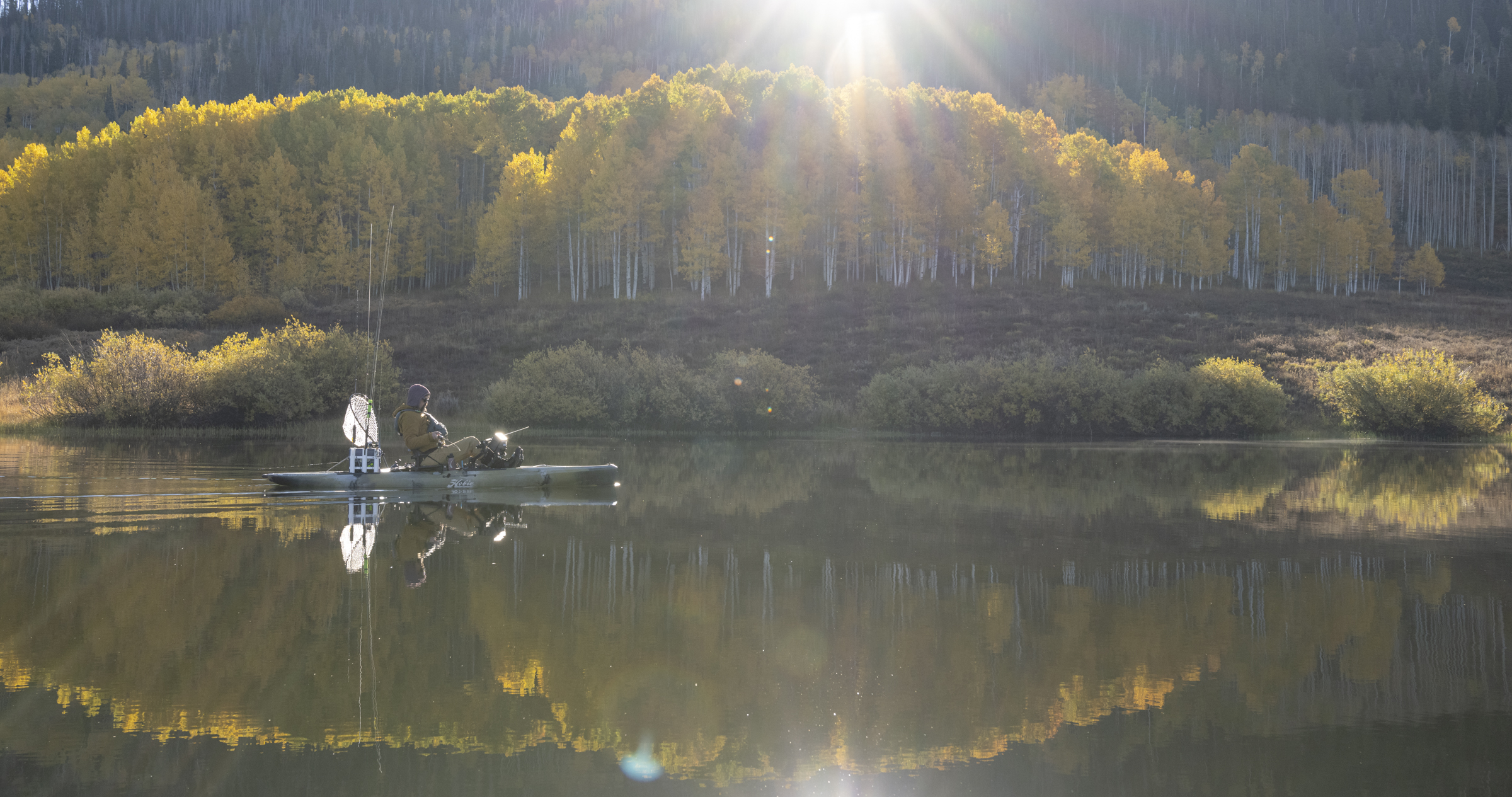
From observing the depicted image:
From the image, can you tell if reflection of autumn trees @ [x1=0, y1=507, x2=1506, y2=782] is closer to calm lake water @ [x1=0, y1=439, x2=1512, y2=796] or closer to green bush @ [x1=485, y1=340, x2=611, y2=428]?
calm lake water @ [x1=0, y1=439, x2=1512, y2=796]

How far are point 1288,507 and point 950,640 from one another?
11.7 metres

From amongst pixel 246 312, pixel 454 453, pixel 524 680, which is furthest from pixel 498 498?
pixel 246 312

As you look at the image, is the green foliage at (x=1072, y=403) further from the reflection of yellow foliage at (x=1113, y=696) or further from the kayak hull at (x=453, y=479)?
the reflection of yellow foliage at (x=1113, y=696)

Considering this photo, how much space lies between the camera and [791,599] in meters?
10.4

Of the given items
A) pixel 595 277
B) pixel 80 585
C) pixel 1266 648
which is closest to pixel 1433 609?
pixel 1266 648

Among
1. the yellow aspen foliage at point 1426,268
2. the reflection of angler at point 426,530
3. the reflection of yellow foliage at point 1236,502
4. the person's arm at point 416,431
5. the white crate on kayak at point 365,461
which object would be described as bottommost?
the reflection of angler at point 426,530

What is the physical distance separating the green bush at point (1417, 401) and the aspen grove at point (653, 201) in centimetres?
3093

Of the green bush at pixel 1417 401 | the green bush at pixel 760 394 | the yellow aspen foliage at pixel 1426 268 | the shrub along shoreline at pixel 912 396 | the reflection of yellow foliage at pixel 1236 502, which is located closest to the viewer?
the reflection of yellow foliage at pixel 1236 502

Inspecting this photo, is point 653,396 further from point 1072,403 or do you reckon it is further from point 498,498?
point 498,498

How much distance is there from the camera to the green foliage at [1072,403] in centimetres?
3769

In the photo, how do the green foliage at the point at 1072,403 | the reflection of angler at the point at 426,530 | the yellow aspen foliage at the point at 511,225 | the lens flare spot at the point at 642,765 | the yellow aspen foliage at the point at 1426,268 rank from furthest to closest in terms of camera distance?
1. the yellow aspen foliage at the point at 1426,268
2. the yellow aspen foliage at the point at 511,225
3. the green foliage at the point at 1072,403
4. the reflection of angler at the point at 426,530
5. the lens flare spot at the point at 642,765

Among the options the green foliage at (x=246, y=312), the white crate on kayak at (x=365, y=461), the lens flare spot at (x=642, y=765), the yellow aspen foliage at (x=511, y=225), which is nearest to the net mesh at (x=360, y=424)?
the white crate on kayak at (x=365, y=461)

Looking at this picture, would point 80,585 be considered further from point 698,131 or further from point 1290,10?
point 1290,10

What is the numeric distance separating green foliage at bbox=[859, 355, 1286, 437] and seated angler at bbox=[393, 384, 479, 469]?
21971 mm
